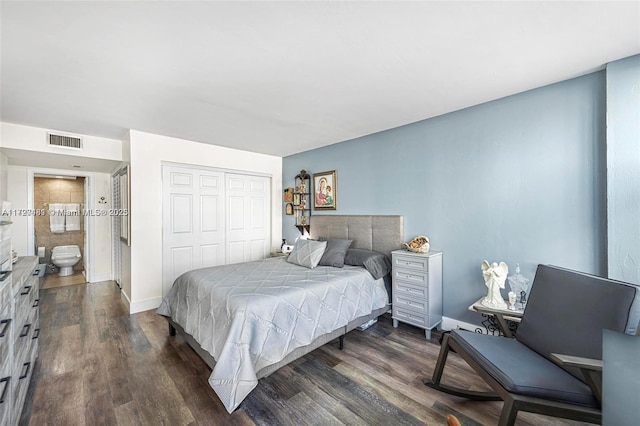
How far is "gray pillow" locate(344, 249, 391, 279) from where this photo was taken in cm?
308

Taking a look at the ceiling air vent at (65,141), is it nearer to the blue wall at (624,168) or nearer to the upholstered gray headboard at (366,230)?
the upholstered gray headboard at (366,230)

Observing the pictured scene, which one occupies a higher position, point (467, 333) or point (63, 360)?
point (467, 333)

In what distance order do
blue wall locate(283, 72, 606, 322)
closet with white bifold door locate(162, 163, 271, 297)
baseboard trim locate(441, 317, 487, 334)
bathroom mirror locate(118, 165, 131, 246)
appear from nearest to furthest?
1. blue wall locate(283, 72, 606, 322)
2. baseboard trim locate(441, 317, 487, 334)
3. bathroom mirror locate(118, 165, 131, 246)
4. closet with white bifold door locate(162, 163, 271, 297)

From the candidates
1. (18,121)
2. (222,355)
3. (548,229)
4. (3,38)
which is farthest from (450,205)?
(18,121)

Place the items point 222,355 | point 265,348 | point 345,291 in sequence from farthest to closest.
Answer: point 345,291, point 265,348, point 222,355

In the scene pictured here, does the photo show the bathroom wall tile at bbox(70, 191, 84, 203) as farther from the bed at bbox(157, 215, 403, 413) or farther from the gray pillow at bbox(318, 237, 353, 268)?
the gray pillow at bbox(318, 237, 353, 268)

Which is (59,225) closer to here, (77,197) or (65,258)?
(77,197)

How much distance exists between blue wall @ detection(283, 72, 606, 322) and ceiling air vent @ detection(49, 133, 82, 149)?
4181mm

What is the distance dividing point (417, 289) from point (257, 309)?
5.98ft

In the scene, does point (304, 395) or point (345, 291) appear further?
point (345, 291)

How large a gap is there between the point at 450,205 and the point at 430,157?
63 centimetres

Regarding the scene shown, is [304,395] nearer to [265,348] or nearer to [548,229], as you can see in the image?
[265,348]

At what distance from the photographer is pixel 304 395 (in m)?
1.90

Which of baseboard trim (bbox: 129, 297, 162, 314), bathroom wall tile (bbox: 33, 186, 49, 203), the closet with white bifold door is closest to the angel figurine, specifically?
the closet with white bifold door
